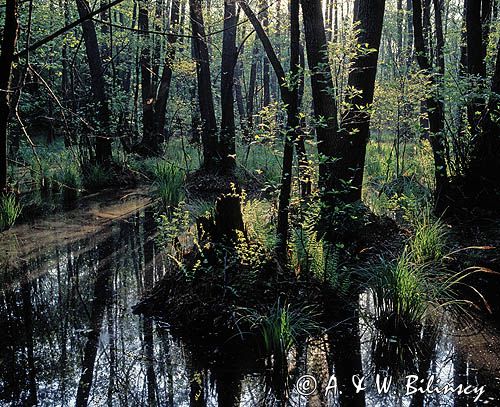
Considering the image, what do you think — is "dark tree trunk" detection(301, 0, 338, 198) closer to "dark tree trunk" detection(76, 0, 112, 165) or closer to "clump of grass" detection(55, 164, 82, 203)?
"clump of grass" detection(55, 164, 82, 203)

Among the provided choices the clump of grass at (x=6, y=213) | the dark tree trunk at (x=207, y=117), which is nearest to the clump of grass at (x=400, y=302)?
the clump of grass at (x=6, y=213)

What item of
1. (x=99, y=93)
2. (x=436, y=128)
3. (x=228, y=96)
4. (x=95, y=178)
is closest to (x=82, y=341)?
(x=436, y=128)

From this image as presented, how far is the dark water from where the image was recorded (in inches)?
137

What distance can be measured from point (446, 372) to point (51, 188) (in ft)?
31.5

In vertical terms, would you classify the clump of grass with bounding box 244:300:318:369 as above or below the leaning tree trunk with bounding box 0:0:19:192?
below

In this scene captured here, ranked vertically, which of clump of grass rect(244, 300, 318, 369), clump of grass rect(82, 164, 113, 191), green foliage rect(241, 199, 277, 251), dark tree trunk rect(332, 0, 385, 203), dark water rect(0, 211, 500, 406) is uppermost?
dark tree trunk rect(332, 0, 385, 203)

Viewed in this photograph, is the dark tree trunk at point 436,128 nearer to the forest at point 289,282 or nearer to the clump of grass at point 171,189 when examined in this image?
the forest at point 289,282

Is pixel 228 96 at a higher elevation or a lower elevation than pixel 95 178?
higher

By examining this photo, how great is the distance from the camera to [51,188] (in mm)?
11039

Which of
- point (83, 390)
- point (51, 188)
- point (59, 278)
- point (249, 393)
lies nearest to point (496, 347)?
point (249, 393)

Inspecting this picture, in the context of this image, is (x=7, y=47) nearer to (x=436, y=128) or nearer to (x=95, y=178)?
(x=436, y=128)

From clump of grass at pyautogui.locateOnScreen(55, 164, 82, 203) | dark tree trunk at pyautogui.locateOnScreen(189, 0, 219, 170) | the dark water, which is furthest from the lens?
dark tree trunk at pyautogui.locateOnScreen(189, 0, 219, 170)

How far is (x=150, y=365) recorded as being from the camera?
3939mm

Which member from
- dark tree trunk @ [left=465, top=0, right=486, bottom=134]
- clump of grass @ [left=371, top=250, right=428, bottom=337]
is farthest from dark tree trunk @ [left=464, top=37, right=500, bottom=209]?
clump of grass @ [left=371, top=250, right=428, bottom=337]
